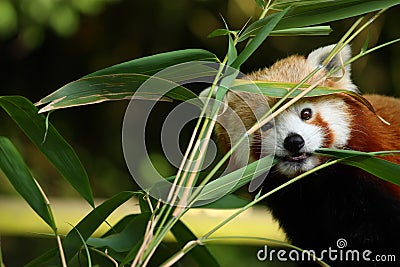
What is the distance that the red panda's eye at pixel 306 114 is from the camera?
1.76 metres

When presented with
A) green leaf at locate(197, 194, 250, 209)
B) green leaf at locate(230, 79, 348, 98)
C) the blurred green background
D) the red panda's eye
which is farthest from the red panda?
the blurred green background

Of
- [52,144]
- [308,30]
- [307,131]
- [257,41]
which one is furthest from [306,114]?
[52,144]

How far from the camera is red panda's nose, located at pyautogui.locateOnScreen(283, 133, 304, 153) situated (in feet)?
5.49

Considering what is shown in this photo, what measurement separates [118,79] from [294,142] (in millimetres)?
626

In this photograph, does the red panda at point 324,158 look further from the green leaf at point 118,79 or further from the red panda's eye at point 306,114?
the green leaf at point 118,79

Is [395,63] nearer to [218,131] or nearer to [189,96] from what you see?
[218,131]

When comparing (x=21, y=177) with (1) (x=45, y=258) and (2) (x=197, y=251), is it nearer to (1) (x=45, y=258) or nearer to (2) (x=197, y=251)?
(1) (x=45, y=258)

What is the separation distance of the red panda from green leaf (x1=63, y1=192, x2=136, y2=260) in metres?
0.54

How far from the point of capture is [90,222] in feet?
4.07

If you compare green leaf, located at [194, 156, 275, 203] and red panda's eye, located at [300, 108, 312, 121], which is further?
red panda's eye, located at [300, 108, 312, 121]

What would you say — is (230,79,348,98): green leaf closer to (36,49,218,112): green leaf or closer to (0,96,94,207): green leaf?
(36,49,218,112): green leaf

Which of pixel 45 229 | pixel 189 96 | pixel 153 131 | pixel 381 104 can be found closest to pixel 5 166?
pixel 189 96

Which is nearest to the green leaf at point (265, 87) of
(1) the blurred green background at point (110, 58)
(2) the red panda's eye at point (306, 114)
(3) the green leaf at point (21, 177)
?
(3) the green leaf at point (21, 177)

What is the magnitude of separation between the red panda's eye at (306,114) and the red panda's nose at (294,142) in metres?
0.09
